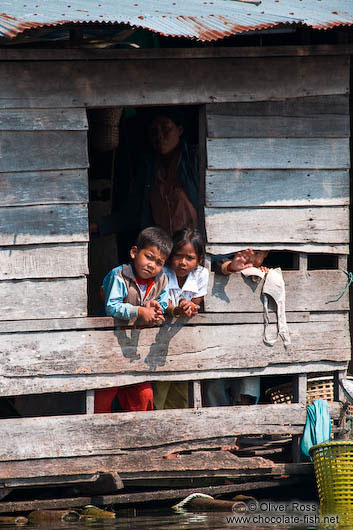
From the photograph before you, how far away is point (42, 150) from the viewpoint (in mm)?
6812

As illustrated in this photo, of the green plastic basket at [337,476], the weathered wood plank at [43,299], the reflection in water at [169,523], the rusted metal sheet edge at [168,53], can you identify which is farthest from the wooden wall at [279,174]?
the reflection in water at [169,523]

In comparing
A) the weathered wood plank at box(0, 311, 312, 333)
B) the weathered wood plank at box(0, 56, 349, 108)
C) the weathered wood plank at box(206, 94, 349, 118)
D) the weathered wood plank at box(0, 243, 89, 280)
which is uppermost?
the weathered wood plank at box(0, 56, 349, 108)

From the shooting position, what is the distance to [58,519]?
6.76 metres

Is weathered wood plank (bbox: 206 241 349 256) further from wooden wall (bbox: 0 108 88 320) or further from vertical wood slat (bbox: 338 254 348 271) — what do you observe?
wooden wall (bbox: 0 108 88 320)

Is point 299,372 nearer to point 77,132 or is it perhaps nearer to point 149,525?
point 149,525

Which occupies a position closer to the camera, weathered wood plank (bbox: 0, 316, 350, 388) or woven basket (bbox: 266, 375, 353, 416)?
weathered wood plank (bbox: 0, 316, 350, 388)

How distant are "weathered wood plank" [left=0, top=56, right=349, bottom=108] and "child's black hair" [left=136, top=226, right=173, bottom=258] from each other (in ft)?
3.23

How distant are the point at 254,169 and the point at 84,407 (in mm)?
2246

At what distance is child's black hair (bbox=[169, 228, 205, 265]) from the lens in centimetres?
699

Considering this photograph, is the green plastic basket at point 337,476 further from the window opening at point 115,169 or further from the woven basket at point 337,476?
the window opening at point 115,169

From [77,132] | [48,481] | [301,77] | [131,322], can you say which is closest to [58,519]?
[48,481]

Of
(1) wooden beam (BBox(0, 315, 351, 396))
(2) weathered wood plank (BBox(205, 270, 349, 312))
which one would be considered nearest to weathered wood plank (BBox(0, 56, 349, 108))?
(2) weathered wood plank (BBox(205, 270, 349, 312))

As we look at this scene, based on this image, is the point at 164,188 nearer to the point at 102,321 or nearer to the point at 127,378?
the point at 102,321

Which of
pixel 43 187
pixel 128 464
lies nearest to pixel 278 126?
pixel 43 187
